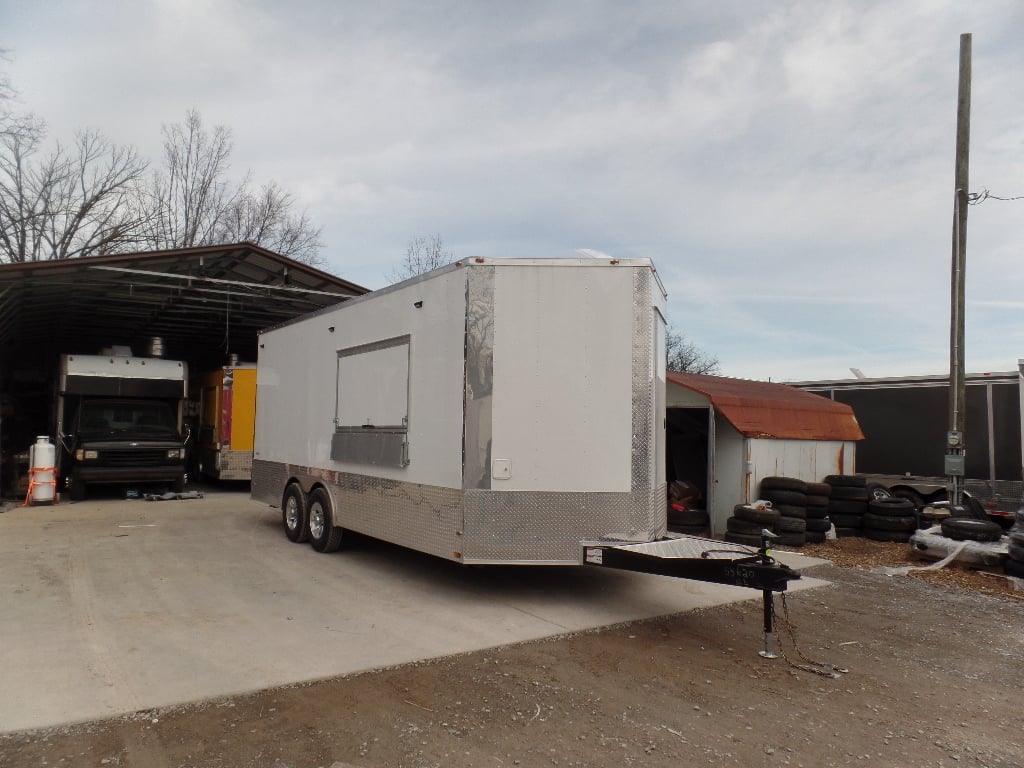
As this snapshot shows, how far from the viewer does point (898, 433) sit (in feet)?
43.0

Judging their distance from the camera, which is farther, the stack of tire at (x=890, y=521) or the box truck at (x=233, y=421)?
the box truck at (x=233, y=421)

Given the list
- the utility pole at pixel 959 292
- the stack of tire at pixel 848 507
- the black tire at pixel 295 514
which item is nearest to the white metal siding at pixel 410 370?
the black tire at pixel 295 514

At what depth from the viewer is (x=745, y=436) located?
35.0 ft

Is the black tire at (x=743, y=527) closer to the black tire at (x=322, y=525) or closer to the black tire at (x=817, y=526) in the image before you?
the black tire at (x=817, y=526)

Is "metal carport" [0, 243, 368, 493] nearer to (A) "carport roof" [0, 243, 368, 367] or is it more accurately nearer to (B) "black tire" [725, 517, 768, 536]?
(A) "carport roof" [0, 243, 368, 367]

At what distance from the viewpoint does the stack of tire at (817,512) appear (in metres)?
10.5

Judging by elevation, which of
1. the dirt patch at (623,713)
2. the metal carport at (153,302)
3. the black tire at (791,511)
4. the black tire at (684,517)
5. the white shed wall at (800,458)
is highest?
the metal carport at (153,302)

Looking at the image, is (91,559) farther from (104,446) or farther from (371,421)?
(104,446)

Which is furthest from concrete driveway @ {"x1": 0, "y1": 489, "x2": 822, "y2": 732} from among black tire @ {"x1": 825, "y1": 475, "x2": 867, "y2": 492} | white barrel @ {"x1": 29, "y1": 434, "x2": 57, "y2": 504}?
white barrel @ {"x1": 29, "y1": 434, "x2": 57, "y2": 504}

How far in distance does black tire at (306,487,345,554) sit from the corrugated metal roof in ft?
19.2

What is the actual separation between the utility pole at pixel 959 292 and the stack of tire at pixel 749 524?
9.45 feet

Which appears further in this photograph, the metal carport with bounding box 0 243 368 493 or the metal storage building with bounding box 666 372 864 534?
the metal carport with bounding box 0 243 368 493

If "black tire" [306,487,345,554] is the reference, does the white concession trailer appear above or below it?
above

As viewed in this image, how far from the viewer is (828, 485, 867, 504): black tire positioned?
10891 millimetres
